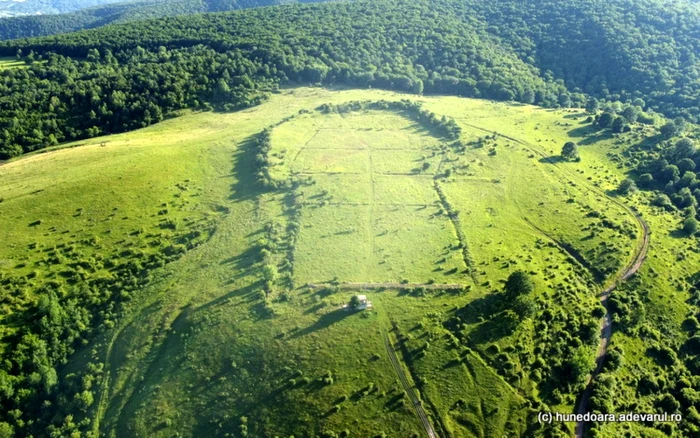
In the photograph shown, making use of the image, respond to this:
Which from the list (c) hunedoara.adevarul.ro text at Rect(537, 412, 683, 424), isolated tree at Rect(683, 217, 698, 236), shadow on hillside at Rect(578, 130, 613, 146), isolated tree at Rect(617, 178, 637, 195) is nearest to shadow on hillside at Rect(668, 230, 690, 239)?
isolated tree at Rect(683, 217, 698, 236)

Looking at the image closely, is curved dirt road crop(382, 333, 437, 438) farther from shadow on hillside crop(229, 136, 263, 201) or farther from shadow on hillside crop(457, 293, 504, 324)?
shadow on hillside crop(229, 136, 263, 201)

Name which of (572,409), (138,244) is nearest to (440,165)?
(572,409)

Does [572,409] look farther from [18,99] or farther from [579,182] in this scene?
[18,99]

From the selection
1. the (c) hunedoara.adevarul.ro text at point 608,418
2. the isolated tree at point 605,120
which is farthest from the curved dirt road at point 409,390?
the isolated tree at point 605,120

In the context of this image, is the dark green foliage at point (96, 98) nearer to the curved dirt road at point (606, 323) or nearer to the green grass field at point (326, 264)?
the green grass field at point (326, 264)

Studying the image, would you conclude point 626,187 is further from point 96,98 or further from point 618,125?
point 96,98
